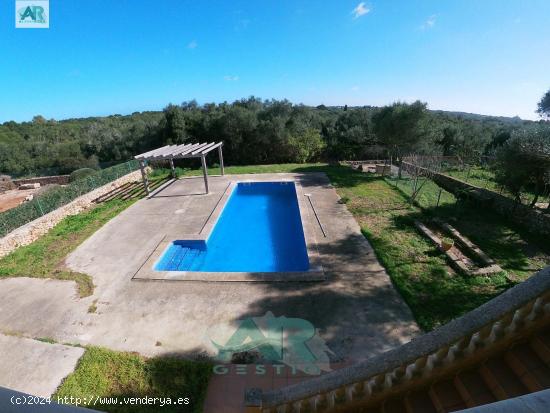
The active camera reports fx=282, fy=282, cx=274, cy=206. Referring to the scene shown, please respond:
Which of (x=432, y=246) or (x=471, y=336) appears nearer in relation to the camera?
(x=471, y=336)

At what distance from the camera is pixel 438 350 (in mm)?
2799

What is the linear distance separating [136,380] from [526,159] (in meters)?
13.7

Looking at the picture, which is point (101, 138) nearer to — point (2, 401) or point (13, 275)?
point (13, 275)

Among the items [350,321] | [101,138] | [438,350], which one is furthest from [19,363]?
[101,138]

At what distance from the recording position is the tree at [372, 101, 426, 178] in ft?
56.3

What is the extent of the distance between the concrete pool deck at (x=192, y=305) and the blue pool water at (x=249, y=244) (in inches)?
40.9

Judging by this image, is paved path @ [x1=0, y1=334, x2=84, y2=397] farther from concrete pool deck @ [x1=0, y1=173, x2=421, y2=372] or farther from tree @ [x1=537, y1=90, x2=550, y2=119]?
tree @ [x1=537, y1=90, x2=550, y2=119]

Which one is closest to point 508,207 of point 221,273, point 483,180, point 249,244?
point 483,180

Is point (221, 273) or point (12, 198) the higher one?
point (12, 198)

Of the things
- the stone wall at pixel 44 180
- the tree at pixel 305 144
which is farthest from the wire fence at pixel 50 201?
the tree at pixel 305 144

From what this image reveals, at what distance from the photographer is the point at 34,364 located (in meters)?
5.71

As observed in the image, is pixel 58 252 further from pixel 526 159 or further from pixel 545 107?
pixel 545 107

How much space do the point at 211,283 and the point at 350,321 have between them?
395 centimetres

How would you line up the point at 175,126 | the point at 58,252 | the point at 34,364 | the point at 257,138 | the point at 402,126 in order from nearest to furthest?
the point at 34,364 → the point at 58,252 → the point at 402,126 → the point at 257,138 → the point at 175,126
